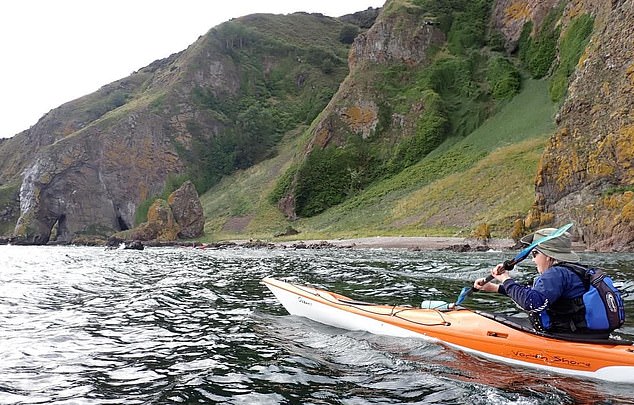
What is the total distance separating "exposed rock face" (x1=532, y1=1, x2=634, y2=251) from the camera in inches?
973

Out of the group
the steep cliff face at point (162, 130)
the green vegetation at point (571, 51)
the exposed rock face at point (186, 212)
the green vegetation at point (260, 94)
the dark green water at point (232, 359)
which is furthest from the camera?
the green vegetation at point (260, 94)

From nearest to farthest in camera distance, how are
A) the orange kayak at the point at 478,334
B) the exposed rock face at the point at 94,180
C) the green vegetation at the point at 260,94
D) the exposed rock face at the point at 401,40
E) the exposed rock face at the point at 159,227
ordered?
the orange kayak at the point at 478,334, the exposed rock face at the point at 159,227, the exposed rock face at the point at 401,40, the exposed rock face at the point at 94,180, the green vegetation at the point at 260,94

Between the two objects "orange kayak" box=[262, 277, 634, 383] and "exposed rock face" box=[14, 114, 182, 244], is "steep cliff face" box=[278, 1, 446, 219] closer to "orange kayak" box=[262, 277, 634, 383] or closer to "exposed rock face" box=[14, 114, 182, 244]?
"exposed rock face" box=[14, 114, 182, 244]

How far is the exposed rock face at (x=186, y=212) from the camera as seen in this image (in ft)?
201

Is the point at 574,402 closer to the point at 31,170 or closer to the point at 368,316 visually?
the point at 368,316

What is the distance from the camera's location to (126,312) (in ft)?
36.9

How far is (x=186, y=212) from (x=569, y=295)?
59248 millimetres

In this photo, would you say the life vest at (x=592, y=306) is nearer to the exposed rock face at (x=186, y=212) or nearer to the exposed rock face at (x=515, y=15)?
the exposed rock face at (x=186, y=212)

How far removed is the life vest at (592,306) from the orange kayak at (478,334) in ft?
0.72

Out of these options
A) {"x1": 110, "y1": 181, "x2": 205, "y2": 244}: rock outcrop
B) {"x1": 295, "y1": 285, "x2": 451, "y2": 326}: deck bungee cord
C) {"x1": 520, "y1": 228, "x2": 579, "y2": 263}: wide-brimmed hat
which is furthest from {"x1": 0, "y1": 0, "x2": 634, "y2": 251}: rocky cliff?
{"x1": 520, "y1": 228, "x2": 579, "y2": 263}: wide-brimmed hat

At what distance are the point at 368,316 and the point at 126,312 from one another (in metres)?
5.95

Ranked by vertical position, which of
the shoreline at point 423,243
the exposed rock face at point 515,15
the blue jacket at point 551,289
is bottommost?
the shoreline at point 423,243

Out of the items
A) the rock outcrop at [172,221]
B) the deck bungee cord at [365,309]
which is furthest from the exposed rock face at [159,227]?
the deck bungee cord at [365,309]

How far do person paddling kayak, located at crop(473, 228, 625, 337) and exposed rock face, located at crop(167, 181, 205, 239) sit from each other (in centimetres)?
5840
